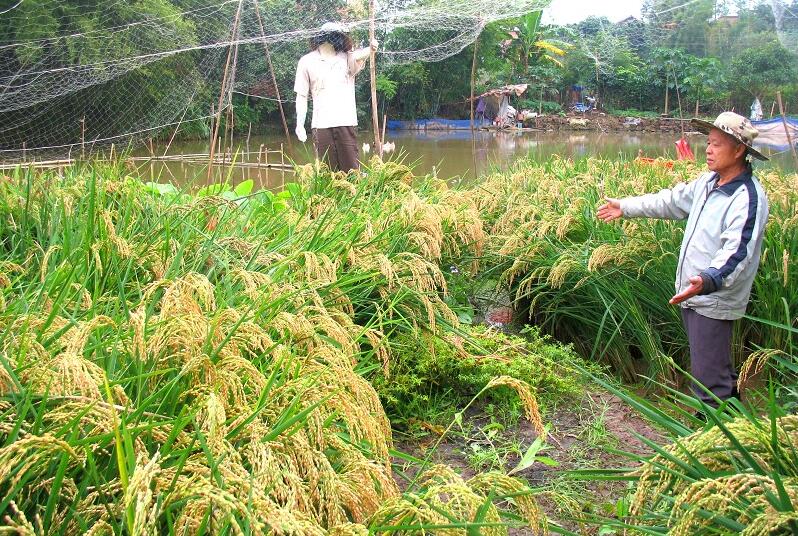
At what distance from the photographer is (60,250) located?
2740mm

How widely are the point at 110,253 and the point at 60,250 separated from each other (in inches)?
10.0

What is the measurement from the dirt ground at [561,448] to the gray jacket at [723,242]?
2.03ft

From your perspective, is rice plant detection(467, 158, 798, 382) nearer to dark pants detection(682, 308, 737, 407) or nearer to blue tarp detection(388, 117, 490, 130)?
dark pants detection(682, 308, 737, 407)

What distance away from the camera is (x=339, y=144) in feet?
21.6

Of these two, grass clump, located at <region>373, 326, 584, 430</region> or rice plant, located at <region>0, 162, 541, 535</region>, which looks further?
grass clump, located at <region>373, 326, 584, 430</region>

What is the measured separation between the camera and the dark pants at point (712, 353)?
10.2 feet

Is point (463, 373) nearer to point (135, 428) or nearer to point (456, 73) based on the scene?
point (135, 428)

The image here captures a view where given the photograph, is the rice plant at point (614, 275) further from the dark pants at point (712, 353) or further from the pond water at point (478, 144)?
the pond water at point (478, 144)

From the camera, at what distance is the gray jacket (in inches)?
116

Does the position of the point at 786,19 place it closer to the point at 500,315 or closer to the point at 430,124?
the point at 500,315

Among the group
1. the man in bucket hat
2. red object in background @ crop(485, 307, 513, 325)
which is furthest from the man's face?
red object in background @ crop(485, 307, 513, 325)

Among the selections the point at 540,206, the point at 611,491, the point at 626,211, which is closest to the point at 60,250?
the point at 611,491

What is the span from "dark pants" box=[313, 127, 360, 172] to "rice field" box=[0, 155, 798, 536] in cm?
111

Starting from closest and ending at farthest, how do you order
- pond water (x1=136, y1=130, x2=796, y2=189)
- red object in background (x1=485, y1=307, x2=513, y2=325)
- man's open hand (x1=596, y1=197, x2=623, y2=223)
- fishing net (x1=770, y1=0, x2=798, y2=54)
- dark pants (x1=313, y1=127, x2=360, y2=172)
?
man's open hand (x1=596, y1=197, x2=623, y2=223)
red object in background (x1=485, y1=307, x2=513, y2=325)
fishing net (x1=770, y1=0, x2=798, y2=54)
dark pants (x1=313, y1=127, x2=360, y2=172)
pond water (x1=136, y1=130, x2=796, y2=189)
